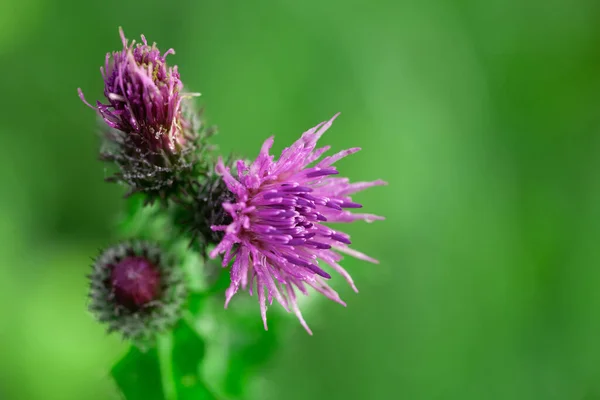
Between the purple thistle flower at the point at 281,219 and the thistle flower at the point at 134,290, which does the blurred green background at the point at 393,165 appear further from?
the purple thistle flower at the point at 281,219

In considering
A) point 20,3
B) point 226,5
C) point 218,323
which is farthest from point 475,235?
point 20,3

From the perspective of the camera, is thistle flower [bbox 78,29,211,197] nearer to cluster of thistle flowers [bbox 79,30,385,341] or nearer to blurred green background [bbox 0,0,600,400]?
cluster of thistle flowers [bbox 79,30,385,341]

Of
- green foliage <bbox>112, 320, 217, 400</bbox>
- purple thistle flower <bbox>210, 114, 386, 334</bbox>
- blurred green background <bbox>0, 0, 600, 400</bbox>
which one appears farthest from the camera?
blurred green background <bbox>0, 0, 600, 400</bbox>

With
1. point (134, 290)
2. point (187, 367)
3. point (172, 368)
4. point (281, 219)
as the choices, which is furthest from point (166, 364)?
point (281, 219)

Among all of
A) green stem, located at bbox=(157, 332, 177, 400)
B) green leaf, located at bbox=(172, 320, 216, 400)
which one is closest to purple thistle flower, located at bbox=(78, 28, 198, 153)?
green leaf, located at bbox=(172, 320, 216, 400)

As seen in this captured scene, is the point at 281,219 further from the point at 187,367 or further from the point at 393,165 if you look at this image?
the point at 393,165

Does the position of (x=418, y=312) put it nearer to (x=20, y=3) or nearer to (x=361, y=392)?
(x=361, y=392)

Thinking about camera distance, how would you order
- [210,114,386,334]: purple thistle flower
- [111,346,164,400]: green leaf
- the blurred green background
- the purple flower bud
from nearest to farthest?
1. [210,114,386,334]: purple thistle flower
2. the purple flower bud
3. [111,346,164,400]: green leaf
4. the blurred green background

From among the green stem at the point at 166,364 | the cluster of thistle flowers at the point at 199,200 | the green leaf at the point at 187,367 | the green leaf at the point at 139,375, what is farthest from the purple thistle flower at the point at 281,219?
the green leaf at the point at 139,375
